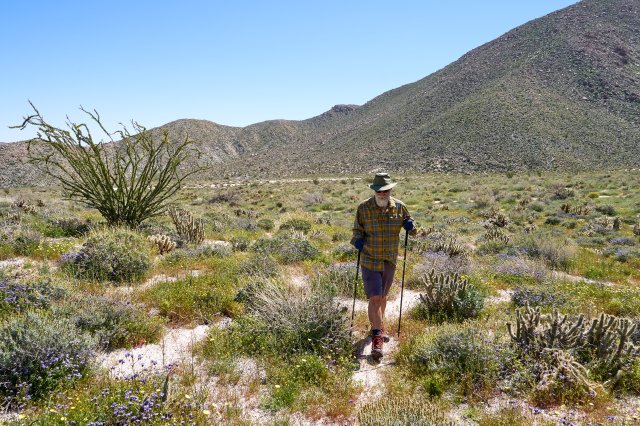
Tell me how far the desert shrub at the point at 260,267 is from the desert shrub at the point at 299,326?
6.19 ft

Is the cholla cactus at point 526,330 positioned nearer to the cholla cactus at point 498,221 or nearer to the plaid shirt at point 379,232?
the plaid shirt at point 379,232

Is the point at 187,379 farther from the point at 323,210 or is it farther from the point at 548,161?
the point at 548,161

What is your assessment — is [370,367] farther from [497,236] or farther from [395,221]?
[497,236]

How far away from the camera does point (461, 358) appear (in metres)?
4.64

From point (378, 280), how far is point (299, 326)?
3.80 feet

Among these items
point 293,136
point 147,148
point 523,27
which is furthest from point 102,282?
point 293,136

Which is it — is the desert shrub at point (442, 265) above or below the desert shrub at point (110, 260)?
below

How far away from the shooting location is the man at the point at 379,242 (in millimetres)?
5301

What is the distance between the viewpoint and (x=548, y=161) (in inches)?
1793

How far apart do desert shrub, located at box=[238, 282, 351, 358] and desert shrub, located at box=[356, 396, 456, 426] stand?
1.24 metres

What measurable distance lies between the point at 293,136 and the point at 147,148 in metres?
109

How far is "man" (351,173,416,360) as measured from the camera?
17.4 feet

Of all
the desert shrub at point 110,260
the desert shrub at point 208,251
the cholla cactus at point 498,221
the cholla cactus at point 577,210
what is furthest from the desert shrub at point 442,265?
the cholla cactus at point 577,210

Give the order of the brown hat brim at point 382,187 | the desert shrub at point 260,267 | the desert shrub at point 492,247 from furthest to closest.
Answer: the desert shrub at point 492,247
the desert shrub at point 260,267
the brown hat brim at point 382,187
